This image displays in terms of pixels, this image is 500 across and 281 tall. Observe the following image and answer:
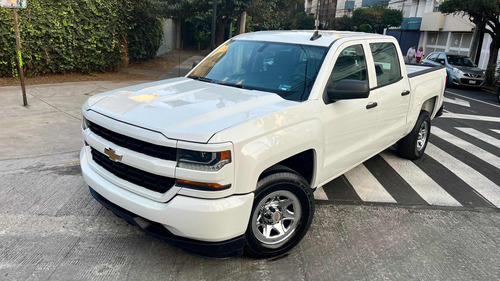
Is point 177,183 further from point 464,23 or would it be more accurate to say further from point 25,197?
point 464,23

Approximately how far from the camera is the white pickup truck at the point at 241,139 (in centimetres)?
276

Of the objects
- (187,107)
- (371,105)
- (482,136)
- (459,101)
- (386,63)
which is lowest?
(459,101)

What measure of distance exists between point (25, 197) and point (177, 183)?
258 centimetres

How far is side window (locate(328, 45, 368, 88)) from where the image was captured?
396 centimetres

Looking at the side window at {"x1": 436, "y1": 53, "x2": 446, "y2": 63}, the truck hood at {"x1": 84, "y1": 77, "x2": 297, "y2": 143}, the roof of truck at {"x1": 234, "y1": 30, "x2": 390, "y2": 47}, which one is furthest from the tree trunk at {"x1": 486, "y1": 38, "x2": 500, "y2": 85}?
the truck hood at {"x1": 84, "y1": 77, "x2": 297, "y2": 143}

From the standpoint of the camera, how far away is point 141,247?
11.5 ft

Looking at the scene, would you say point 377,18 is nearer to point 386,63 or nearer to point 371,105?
point 386,63

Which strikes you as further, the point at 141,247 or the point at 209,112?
the point at 141,247

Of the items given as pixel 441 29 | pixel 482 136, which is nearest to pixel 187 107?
pixel 482 136

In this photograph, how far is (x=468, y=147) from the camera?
23.7 feet

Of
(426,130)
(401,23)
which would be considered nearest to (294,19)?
(401,23)

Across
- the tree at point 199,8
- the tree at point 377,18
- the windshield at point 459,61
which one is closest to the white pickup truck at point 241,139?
the tree at point 199,8

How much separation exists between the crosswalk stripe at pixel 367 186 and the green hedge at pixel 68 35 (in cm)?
985

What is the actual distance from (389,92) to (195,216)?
10.1 ft
